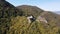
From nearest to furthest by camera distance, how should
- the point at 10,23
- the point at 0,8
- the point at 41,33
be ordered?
the point at 41,33
the point at 10,23
the point at 0,8

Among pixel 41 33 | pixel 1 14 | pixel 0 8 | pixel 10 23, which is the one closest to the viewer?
pixel 41 33

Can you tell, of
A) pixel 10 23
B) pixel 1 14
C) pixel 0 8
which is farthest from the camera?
pixel 0 8

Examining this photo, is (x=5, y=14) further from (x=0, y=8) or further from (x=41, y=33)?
(x=41, y=33)

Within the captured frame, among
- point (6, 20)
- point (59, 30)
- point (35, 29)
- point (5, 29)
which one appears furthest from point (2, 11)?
point (59, 30)

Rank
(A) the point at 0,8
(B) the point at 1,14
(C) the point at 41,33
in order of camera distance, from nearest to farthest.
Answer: (C) the point at 41,33 < (B) the point at 1,14 < (A) the point at 0,8

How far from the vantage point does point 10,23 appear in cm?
3091

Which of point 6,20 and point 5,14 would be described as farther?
point 5,14

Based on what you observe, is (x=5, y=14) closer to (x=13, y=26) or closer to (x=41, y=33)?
(x=13, y=26)

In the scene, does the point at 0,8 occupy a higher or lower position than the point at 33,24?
higher

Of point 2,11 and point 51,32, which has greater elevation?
point 2,11

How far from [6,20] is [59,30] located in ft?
31.2

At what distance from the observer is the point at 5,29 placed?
99.2 ft

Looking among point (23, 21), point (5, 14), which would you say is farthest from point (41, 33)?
point (5, 14)

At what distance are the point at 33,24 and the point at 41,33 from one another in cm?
199
